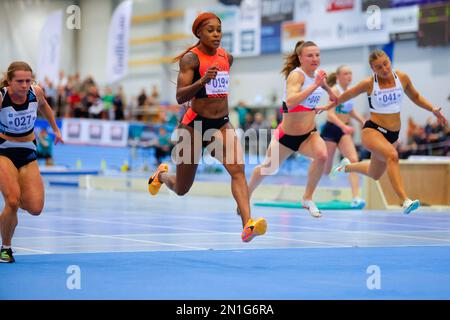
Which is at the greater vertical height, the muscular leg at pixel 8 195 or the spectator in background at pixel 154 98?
the spectator in background at pixel 154 98

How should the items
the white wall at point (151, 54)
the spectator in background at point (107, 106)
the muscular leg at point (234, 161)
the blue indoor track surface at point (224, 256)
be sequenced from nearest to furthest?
the blue indoor track surface at point (224, 256) → the muscular leg at point (234, 161) → the white wall at point (151, 54) → the spectator in background at point (107, 106)

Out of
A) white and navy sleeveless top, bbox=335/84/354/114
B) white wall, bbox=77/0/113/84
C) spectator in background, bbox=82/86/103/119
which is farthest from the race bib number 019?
white wall, bbox=77/0/113/84

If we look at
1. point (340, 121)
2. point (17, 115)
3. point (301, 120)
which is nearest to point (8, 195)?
point (17, 115)

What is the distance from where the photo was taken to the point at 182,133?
877 centimetres

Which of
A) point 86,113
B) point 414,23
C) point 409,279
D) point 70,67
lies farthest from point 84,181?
point 70,67

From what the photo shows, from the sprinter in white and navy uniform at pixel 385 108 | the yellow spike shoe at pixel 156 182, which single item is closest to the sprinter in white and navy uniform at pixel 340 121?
the sprinter in white and navy uniform at pixel 385 108

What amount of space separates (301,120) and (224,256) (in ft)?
12.7

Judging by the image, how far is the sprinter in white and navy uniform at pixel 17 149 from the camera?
799 centimetres

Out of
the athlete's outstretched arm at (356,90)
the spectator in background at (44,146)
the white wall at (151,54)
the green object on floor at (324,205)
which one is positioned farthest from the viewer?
the white wall at (151,54)

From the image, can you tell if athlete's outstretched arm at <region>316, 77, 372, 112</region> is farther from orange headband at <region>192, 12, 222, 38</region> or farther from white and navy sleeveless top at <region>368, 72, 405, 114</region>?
orange headband at <region>192, 12, 222, 38</region>

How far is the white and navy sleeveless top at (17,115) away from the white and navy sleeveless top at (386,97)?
4671 mm

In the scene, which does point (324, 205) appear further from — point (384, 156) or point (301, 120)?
point (384, 156)

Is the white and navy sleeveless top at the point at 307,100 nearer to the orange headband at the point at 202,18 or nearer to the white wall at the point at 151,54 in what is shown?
the orange headband at the point at 202,18

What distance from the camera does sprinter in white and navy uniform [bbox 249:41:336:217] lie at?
38.3 ft
